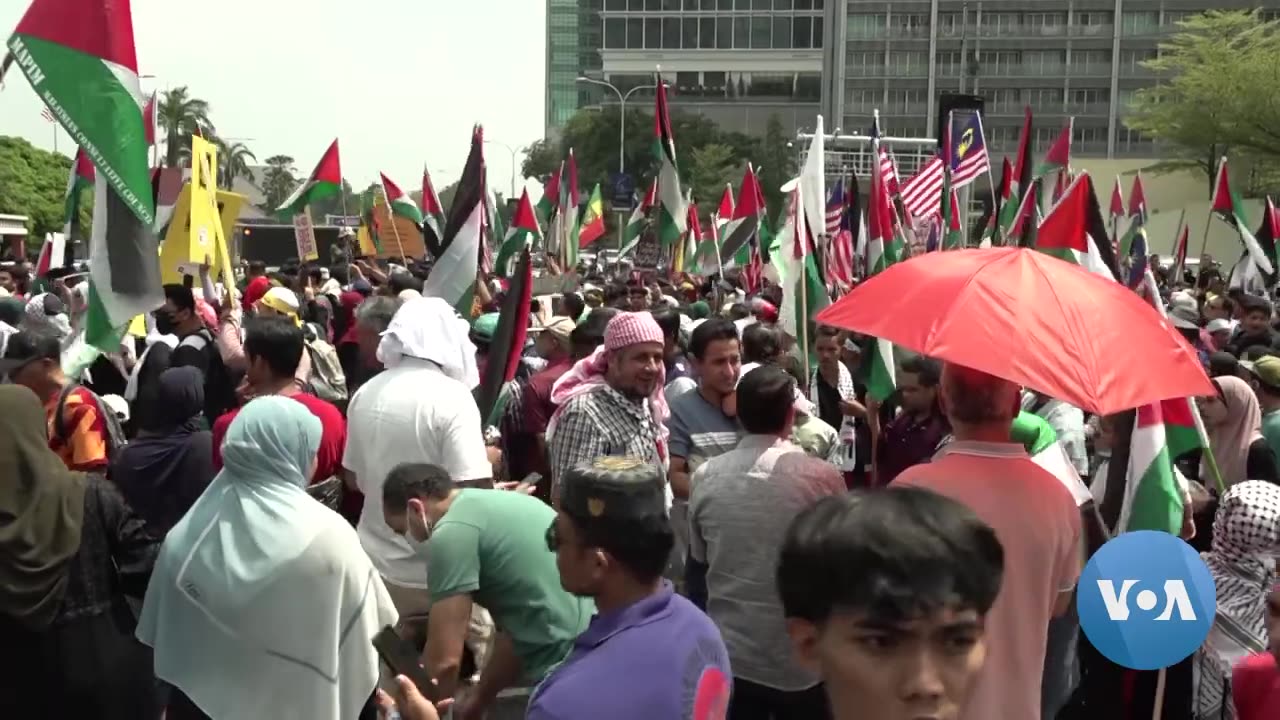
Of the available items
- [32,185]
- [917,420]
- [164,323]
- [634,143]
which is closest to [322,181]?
[164,323]

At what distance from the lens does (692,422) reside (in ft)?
18.3

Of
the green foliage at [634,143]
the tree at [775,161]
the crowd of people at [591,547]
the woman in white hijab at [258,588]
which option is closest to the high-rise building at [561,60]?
the green foliage at [634,143]

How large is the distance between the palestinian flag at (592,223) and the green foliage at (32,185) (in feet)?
122

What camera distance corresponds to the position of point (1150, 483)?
176 inches

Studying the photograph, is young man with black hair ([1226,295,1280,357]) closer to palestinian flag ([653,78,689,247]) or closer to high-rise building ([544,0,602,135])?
palestinian flag ([653,78,689,247])

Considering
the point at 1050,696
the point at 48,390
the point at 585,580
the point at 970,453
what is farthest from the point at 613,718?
the point at 48,390

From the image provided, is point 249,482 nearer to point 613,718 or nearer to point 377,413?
point 377,413

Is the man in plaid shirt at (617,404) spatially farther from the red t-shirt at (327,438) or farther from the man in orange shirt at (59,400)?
the man in orange shirt at (59,400)

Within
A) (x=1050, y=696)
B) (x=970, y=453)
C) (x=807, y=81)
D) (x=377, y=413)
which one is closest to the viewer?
(x=970, y=453)

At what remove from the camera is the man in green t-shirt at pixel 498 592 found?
3.49 metres

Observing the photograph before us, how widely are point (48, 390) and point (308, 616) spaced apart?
2179 mm

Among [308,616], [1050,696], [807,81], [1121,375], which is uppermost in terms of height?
[807,81]

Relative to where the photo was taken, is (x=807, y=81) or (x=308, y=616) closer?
(x=308, y=616)

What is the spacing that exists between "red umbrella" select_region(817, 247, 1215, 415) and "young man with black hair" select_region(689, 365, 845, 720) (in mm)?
506
